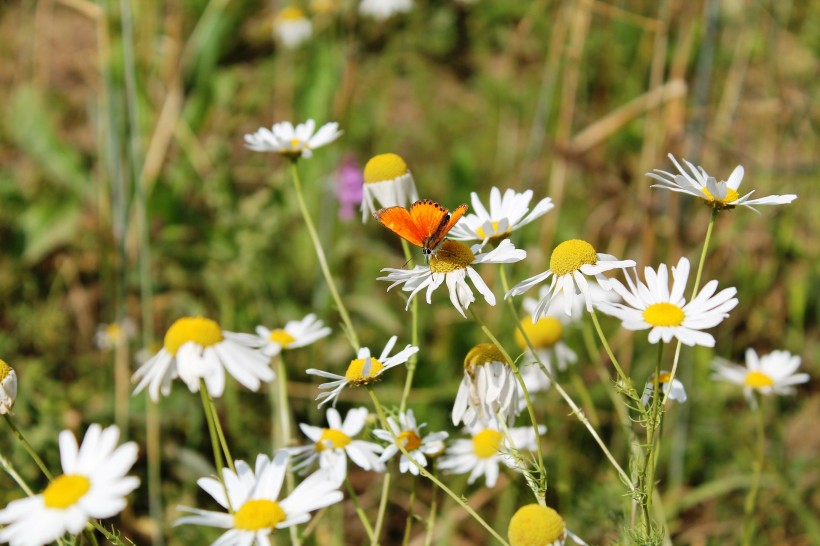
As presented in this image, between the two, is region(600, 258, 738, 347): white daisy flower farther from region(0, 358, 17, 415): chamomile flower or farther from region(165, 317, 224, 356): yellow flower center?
region(0, 358, 17, 415): chamomile flower

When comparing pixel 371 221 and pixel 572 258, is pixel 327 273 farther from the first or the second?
pixel 371 221

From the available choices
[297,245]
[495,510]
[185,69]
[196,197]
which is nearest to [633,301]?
[495,510]

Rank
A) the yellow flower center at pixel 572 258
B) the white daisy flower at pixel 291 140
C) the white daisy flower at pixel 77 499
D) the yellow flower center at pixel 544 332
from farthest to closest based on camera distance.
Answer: the yellow flower center at pixel 544 332 < the white daisy flower at pixel 291 140 < the yellow flower center at pixel 572 258 < the white daisy flower at pixel 77 499

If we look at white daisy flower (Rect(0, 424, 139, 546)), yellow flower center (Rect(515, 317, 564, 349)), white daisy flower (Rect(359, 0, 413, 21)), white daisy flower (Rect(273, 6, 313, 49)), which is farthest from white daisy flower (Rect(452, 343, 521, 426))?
white daisy flower (Rect(273, 6, 313, 49))

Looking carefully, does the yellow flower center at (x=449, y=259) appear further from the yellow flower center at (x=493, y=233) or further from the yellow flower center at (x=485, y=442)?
the yellow flower center at (x=485, y=442)

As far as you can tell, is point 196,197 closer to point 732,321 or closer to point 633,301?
point 732,321

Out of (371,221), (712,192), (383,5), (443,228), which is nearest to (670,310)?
(712,192)

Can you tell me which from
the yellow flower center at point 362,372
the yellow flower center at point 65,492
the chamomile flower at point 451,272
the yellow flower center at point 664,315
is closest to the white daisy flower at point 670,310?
the yellow flower center at point 664,315
